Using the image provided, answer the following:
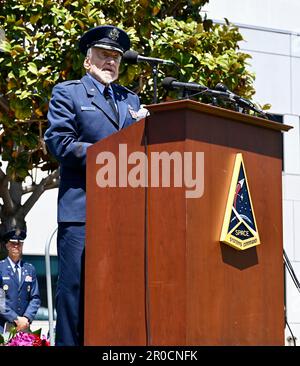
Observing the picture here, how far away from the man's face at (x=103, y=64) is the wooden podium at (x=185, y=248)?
1.94ft

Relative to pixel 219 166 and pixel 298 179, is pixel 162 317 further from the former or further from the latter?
pixel 298 179

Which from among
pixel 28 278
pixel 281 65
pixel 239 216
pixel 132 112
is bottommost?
pixel 28 278

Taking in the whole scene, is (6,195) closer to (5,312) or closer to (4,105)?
(4,105)

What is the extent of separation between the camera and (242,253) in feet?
13.6

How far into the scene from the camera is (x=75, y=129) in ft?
15.3

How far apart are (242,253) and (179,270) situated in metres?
0.35

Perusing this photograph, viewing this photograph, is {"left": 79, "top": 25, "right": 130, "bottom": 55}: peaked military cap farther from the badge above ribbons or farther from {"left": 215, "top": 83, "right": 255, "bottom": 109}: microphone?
the badge above ribbons

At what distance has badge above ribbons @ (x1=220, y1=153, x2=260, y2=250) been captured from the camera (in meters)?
4.04

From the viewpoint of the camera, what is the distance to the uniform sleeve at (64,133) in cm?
448

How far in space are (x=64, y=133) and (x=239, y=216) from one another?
0.98m

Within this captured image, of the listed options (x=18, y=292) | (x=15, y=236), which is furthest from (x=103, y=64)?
(x=18, y=292)

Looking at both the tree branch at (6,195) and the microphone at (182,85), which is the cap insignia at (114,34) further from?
the tree branch at (6,195)

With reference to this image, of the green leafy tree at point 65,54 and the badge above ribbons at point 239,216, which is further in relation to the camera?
the green leafy tree at point 65,54

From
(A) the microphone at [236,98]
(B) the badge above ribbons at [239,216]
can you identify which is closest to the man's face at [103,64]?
(A) the microphone at [236,98]
